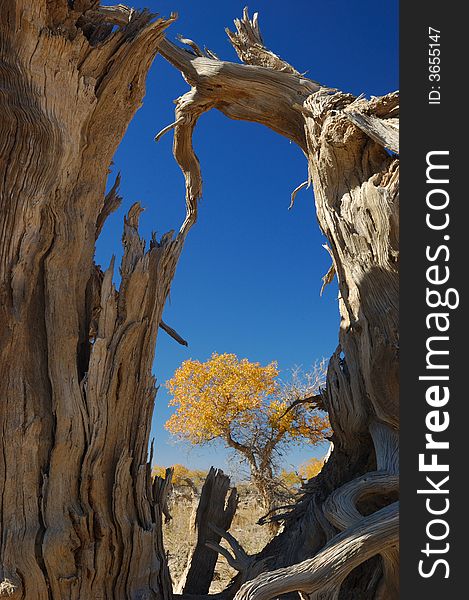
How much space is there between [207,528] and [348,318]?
2.25m

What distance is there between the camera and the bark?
5.16 m

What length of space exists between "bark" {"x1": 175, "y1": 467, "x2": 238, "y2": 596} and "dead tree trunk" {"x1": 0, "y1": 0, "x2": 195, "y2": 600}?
1.14 metres

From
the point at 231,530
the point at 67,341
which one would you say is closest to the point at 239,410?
the point at 231,530

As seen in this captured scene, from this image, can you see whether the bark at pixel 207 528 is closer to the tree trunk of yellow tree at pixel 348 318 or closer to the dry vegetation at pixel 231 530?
the dry vegetation at pixel 231 530

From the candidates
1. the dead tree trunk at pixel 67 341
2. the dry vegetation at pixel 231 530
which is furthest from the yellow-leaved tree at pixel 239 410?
the dead tree trunk at pixel 67 341

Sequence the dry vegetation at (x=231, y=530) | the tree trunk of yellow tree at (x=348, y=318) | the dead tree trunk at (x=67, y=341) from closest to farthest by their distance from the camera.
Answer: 1. the dead tree trunk at (x=67, y=341)
2. the tree trunk of yellow tree at (x=348, y=318)
3. the dry vegetation at (x=231, y=530)

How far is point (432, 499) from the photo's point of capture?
9.46ft

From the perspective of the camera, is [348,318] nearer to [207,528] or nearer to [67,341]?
[207,528]

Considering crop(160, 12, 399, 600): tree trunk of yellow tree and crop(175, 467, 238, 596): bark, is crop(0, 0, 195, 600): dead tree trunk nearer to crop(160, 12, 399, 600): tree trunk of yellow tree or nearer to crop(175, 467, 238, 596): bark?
crop(160, 12, 399, 600): tree trunk of yellow tree

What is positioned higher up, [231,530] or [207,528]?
[231,530]

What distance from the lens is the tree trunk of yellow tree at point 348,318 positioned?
3.70m

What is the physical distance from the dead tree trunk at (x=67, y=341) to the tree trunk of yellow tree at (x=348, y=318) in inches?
40.0

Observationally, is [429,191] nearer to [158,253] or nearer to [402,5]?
[402,5]

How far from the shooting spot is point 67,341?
3.81 m
